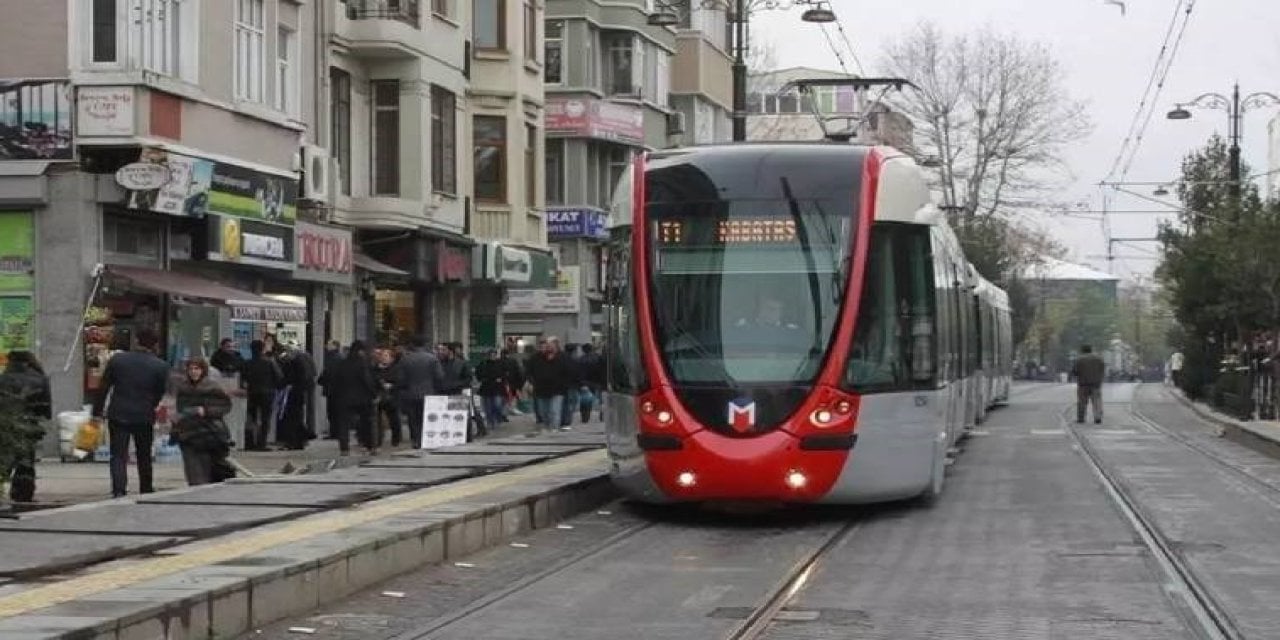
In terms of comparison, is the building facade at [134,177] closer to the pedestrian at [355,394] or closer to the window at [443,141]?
the pedestrian at [355,394]

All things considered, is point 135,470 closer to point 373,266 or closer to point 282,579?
point 373,266

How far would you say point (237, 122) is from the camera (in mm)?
26844

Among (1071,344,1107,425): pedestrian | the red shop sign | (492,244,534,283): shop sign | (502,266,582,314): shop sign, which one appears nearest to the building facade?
the red shop sign

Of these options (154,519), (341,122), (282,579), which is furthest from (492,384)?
(282,579)

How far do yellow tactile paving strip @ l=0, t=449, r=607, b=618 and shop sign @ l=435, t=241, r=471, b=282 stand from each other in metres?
17.2

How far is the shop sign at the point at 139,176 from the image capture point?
2334 centimetres

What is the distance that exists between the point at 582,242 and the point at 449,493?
34057mm

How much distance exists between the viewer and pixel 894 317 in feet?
52.7

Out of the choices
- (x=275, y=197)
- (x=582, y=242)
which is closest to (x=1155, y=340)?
(x=582, y=242)

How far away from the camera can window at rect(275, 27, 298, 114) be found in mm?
29091

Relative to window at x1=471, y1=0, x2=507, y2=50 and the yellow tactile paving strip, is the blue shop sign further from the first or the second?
the yellow tactile paving strip

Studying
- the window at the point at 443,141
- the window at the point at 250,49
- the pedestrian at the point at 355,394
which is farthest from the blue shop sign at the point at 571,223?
the pedestrian at the point at 355,394

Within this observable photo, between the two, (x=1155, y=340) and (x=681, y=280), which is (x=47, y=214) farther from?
(x=1155, y=340)

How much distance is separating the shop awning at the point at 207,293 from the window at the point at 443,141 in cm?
890
